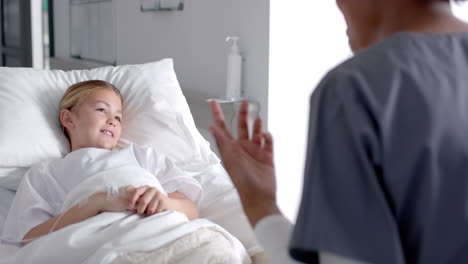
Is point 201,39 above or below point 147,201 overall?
above

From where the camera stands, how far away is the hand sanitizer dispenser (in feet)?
7.39

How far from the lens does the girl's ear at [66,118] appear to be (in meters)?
1.80

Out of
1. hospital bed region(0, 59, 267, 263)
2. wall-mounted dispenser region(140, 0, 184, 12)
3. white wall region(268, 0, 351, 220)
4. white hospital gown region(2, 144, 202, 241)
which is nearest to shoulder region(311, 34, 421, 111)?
hospital bed region(0, 59, 267, 263)

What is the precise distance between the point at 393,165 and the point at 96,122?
131cm

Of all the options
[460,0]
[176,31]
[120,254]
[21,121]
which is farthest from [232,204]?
[176,31]

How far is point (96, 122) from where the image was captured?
5.73ft

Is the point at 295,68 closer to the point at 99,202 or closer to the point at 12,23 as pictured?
the point at 99,202

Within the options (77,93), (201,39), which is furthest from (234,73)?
(77,93)

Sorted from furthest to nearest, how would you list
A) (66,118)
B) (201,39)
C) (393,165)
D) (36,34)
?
(36,34), (201,39), (66,118), (393,165)

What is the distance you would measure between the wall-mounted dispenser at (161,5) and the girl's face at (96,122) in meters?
0.97

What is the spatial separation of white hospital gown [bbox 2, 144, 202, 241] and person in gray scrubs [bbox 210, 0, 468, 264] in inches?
41.3

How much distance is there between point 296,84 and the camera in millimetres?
2320

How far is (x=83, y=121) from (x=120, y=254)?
66 centimetres

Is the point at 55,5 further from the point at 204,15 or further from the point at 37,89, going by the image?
the point at 37,89
